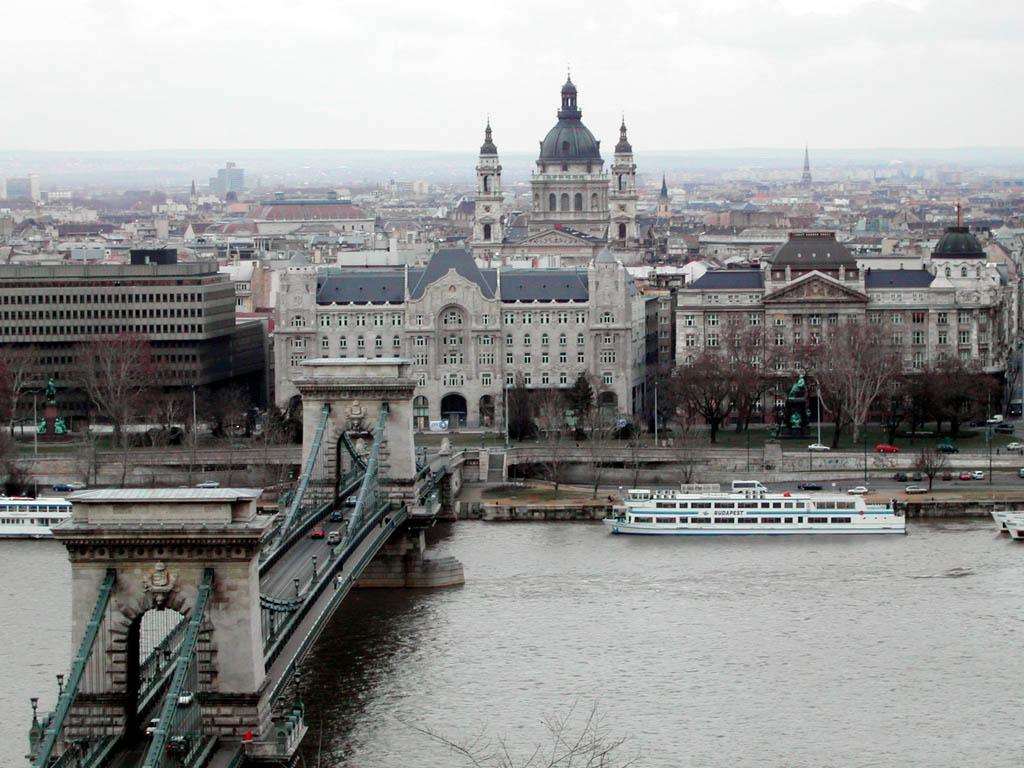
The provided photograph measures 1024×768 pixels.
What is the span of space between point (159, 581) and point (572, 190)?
94701 mm

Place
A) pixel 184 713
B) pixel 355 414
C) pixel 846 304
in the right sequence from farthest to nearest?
pixel 846 304, pixel 355 414, pixel 184 713

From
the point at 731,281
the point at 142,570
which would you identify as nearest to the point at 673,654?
the point at 142,570

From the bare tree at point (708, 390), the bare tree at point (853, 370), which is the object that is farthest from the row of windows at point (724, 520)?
the bare tree at point (708, 390)

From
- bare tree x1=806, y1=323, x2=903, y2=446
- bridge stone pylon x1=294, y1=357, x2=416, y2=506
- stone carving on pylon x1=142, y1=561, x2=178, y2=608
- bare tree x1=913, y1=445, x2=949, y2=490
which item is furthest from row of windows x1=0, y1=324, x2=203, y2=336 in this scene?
stone carving on pylon x1=142, y1=561, x2=178, y2=608

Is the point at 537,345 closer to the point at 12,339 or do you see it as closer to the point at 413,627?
the point at 12,339

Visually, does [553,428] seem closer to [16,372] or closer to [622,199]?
[16,372]

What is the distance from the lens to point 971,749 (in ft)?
131

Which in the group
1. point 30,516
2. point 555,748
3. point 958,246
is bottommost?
point 30,516

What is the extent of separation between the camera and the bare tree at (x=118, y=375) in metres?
83.1

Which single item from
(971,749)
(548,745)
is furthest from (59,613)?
(971,749)

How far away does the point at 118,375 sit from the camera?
280ft

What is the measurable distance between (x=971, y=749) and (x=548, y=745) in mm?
6597

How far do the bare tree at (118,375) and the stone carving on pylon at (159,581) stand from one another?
45.6 meters

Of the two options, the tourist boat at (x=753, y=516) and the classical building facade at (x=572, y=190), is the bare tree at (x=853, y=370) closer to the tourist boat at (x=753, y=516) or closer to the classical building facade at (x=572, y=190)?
the tourist boat at (x=753, y=516)
